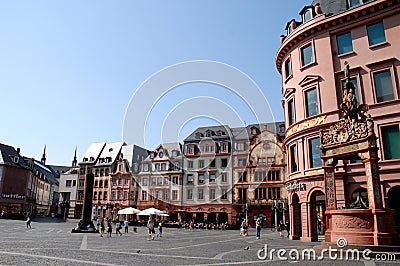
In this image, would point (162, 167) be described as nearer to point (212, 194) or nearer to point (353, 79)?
point (212, 194)

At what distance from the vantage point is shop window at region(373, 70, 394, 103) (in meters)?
23.8

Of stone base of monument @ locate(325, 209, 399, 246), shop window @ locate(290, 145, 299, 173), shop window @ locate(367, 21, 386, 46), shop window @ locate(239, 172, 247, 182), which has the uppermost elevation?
shop window @ locate(367, 21, 386, 46)

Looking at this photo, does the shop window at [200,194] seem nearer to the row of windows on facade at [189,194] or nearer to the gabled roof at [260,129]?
the row of windows on facade at [189,194]

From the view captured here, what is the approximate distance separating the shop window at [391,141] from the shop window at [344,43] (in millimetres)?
7238

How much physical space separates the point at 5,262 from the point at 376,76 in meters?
25.8

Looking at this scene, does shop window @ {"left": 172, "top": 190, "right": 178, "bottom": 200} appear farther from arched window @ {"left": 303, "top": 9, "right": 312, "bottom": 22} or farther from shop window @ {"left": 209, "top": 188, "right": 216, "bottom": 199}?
arched window @ {"left": 303, "top": 9, "right": 312, "bottom": 22}

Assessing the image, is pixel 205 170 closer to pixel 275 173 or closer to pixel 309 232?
pixel 275 173

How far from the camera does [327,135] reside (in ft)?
65.9

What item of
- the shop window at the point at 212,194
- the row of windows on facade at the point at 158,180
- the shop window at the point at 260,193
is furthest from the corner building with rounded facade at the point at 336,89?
the row of windows on facade at the point at 158,180

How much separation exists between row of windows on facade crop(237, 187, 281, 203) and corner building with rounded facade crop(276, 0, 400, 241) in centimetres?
2492

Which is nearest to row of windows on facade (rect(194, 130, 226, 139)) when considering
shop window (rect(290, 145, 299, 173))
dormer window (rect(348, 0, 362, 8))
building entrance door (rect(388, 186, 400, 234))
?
shop window (rect(290, 145, 299, 173))

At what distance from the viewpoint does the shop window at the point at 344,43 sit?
26422mm

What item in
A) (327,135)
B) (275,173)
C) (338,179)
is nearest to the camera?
(327,135)

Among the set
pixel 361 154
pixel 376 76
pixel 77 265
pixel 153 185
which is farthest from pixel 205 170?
pixel 77 265
